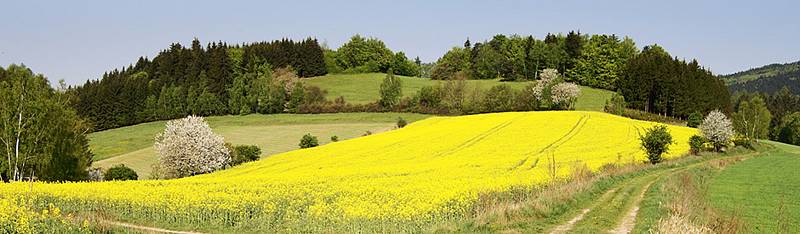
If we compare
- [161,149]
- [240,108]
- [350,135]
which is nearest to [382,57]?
[240,108]

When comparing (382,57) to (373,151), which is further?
(382,57)

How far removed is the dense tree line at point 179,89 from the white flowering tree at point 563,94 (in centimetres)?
4319

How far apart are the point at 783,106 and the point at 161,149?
474ft

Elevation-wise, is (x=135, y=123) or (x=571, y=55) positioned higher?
(x=571, y=55)

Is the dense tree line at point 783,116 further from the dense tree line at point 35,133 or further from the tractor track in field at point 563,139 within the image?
the dense tree line at point 35,133

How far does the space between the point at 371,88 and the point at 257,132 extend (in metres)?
43.9

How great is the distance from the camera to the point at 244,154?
192ft

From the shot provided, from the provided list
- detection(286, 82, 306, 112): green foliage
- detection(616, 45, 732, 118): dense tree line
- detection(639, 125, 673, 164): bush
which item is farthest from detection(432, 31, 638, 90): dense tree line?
detection(639, 125, 673, 164): bush

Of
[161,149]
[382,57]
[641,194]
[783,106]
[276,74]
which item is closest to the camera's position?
[641,194]

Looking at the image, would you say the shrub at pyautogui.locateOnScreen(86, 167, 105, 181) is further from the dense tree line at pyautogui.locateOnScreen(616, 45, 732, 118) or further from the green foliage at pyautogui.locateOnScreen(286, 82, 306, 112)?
the dense tree line at pyautogui.locateOnScreen(616, 45, 732, 118)

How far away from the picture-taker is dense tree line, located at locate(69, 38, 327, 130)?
350 feet

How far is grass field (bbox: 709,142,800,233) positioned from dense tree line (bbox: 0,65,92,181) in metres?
41.1

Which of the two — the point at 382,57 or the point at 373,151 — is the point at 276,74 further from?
the point at 373,151

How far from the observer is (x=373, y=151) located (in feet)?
172
